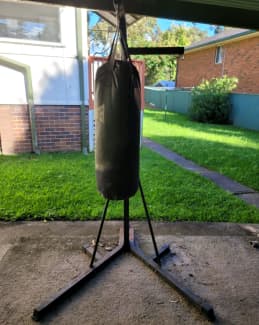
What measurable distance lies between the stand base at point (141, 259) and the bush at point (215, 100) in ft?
31.7

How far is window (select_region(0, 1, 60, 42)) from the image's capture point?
16.2 ft

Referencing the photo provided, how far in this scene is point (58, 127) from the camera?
5520 mm

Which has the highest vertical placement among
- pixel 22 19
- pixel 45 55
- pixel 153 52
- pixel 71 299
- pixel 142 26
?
pixel 142 26

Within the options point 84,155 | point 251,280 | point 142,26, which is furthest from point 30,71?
point 142,26

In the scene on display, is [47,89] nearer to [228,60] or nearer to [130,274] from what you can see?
[130,274]

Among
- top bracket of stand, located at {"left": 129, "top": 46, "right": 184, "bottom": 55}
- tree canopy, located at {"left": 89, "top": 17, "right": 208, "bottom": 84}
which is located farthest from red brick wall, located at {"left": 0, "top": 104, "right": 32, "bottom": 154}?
tree canopy, located at {"left": 89, "top": 17, "right": 208, "bottom": 84}

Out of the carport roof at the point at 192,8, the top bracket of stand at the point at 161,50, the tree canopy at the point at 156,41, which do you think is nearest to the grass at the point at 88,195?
the top bracket of stand at the point at 161,50

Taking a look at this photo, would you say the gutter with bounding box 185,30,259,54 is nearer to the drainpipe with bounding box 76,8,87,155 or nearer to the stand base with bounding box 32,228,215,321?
the drainpipe with bounding box 76,8,87,155

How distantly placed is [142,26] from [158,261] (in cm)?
2853

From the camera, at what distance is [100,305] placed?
6.01ft

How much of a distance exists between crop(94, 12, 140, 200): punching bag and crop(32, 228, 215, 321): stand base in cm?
66

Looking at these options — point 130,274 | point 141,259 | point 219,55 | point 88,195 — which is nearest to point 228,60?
point 219,55

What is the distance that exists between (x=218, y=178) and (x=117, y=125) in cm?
323

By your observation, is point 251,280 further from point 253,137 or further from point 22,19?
point 253,137
